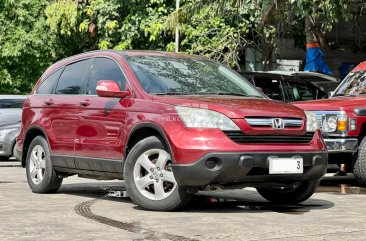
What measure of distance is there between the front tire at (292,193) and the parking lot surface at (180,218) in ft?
0.35

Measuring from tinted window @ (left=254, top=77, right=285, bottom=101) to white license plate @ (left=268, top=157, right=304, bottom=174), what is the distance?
6.32m

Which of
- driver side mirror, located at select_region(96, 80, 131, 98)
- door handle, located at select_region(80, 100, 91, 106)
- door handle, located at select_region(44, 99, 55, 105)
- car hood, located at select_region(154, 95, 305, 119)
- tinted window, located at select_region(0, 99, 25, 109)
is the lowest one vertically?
tinted window, located at select_region(0, 99, 25, 109)

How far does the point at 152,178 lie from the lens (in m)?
7.82

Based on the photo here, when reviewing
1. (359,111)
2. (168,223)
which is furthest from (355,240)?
(359,111)

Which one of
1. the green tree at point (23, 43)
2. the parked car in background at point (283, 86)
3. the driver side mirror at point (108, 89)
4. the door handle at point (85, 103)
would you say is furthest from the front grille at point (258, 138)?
the green tree at point (23, 43)

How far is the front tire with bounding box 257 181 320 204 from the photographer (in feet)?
27.5

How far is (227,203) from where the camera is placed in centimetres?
873

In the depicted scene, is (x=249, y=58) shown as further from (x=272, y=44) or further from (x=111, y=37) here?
(x=111, y=37)

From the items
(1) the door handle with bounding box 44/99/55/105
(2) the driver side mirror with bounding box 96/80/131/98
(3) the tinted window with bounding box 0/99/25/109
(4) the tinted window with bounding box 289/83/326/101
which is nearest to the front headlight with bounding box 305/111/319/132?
(2) the driver side mirror with bounding box 96/80/131/98

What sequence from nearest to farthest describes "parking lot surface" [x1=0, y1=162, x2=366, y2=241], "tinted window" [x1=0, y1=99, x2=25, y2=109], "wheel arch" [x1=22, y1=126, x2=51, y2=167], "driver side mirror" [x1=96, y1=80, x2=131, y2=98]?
1. "parking lot surface" [x1=0, y1=162, x2=366, y2=241]
2. "driver side mirror" [x1=96, y1=80, x2=131, y2=98]
3. "wheel arch" [x1=22, y1=126, x2=51, y2=167]
4. "tinted window" [x1=0, y1=99, x2=25, y2=109]

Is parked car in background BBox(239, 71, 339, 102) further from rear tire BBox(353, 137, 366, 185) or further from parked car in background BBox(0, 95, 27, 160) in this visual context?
parked car in background BBox(0, 95, 27, 160)

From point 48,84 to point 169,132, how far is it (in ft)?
9.84

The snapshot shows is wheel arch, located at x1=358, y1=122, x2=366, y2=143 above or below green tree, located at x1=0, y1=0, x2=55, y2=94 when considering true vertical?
below

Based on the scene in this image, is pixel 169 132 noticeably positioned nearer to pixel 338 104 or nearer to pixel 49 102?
pixel 49 102
